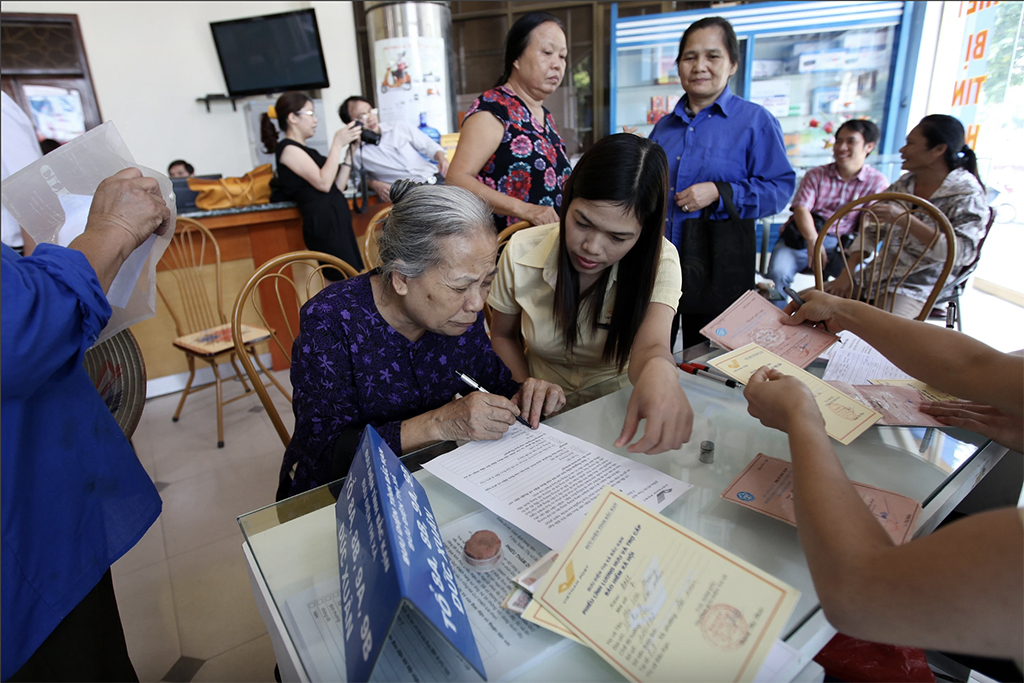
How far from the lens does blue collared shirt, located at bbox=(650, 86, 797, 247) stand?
190 centimetres

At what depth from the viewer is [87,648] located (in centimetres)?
85

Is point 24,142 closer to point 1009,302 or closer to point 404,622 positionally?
point 404,622

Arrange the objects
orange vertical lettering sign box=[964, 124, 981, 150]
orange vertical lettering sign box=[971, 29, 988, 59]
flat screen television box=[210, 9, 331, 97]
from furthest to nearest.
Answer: flat screen television box=[210, 9, 331, 97], orange vertical lettering sign box=[971, 29, 988, 59], orange vertical lettering sign box=[964, 124, 981, 150]

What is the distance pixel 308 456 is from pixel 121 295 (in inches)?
16.7

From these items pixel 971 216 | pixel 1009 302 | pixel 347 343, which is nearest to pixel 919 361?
pixel 347 343

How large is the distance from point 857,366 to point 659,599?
0.97 m

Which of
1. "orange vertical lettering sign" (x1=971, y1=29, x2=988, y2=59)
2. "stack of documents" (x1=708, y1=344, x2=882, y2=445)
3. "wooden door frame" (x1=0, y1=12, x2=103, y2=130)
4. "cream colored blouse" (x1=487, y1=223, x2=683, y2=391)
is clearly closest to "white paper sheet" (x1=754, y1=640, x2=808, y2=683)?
"stack of documents" (x1=708, y1=344, x2=882, y2=445)

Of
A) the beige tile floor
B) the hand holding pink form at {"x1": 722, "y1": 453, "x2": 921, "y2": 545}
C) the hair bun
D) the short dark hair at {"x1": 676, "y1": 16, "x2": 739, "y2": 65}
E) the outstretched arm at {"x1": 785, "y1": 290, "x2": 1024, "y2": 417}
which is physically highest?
the short dark hair at {"x1": 676, "y1": 16, "x2": 739, "y2": 65}

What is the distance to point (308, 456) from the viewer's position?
108 centimetres

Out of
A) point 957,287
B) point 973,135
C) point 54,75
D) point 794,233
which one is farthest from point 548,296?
point 54,75

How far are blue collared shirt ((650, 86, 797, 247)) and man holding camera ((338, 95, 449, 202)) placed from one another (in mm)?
1867

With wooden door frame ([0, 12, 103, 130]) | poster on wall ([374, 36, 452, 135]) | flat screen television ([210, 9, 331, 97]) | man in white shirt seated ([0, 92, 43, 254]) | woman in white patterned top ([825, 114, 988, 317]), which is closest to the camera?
woman in white patterned top ([825, 114, 988, 317])

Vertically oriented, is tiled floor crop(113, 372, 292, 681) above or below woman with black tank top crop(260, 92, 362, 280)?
below

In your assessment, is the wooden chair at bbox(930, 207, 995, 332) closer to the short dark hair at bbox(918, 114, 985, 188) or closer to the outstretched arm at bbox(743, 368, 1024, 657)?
the short dark hair at bbox(918, 114, 985, 188)
